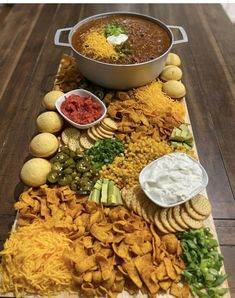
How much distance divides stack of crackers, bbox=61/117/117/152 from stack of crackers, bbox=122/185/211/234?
42cm

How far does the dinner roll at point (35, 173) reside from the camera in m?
1.55

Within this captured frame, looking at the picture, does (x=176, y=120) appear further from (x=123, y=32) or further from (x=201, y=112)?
(x=123, y=32)

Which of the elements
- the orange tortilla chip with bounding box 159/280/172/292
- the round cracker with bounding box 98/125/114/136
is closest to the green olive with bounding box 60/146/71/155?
the round cracker with bounding box 98/125/114/136

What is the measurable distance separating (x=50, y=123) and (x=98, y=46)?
1.83ft

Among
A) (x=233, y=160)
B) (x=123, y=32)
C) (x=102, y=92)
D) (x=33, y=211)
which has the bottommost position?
(x=233, y=160)

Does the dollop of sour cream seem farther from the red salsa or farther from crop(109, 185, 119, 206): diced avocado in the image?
crop(109, 185, 119, 206): diced avocado

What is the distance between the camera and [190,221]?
4.58 ft

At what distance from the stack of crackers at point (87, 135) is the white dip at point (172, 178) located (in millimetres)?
389

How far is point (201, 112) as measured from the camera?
209 centimetres

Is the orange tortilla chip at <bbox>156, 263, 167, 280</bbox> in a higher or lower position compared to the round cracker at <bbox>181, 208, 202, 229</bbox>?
lower

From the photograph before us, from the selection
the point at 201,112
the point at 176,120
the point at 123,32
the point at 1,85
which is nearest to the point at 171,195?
the point at 176,120

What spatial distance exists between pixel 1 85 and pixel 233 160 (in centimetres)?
169

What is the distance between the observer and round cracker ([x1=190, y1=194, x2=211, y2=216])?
1430 millimetres

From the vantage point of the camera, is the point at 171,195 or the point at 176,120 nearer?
the point at 171,195
